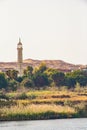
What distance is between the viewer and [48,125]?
55.5ft

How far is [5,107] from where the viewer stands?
1870 cm

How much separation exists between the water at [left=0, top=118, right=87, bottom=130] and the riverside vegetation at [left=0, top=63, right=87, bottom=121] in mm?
499

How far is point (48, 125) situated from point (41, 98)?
607cm

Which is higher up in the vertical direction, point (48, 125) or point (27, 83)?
point (27, 83)

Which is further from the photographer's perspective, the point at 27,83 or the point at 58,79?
the point at 58,79

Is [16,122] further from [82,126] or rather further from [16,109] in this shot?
[82,126]

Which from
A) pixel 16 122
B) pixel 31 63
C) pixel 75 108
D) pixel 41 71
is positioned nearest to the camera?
pixel 16 122

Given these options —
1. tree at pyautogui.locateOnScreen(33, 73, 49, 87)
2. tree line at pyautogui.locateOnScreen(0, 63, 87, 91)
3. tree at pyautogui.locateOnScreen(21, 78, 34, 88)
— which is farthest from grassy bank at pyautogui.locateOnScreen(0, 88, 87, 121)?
tree at pyautogui.locateOnScreen(33, 73, 49, 87)

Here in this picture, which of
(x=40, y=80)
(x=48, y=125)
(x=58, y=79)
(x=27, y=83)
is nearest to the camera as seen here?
(x=48, y=125)

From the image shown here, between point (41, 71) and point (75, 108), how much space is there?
15.7 meters

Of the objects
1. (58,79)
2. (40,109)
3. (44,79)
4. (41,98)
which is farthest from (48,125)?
(58,79)

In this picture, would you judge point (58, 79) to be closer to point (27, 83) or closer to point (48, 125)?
point (27, 83)

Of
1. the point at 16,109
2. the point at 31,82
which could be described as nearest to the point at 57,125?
the point at 16,109

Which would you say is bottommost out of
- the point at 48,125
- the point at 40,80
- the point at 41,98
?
the point at 48,125
